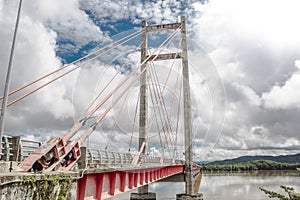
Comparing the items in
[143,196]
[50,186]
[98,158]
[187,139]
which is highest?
[187,139]

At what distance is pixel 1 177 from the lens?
5375 mm

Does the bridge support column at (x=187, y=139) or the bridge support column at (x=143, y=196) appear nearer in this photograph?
the bridge support column at (x=143, y=196)

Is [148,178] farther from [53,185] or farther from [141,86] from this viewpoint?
[141,86]

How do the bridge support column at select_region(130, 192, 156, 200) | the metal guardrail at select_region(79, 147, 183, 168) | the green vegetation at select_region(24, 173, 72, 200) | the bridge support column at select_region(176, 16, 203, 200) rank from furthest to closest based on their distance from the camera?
1. the bridge support column at select_region(176, 16, 203, 200)
2. the bridge support column at select_region(130, 192, 156, 200)
3. the metal guardrail at select_region(79, 147, 183, 168)
4. the green vegetation at select_region(24, 173, 72, 200)

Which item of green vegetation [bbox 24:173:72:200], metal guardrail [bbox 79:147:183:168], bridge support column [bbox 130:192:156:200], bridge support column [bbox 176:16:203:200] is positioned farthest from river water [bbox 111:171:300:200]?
green vegetation [bbox 24:173:72:200]

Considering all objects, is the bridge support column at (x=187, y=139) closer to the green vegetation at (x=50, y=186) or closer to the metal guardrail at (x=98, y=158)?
the metal guardrail at (x=98, y=158)

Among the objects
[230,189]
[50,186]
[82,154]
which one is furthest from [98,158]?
[230,189]

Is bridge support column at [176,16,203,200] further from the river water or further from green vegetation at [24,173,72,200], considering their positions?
green vegetation at [24,173,72,200]

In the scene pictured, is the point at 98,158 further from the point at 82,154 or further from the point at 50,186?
the point at 50,186

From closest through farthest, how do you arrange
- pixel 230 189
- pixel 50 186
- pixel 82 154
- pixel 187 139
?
pixel 50 186, pixel 82 154, pixel 187 139, pixel 230 189

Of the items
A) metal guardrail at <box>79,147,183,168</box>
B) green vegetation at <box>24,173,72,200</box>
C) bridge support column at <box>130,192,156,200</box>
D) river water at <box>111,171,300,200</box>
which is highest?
metal guardrail at <box>79,147,183,168</box>

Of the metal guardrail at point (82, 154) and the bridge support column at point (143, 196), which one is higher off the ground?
the metal guardrail at point (82, 154)

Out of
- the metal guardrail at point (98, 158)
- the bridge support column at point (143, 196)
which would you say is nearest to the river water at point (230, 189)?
the bridge support column at point (143, 196)

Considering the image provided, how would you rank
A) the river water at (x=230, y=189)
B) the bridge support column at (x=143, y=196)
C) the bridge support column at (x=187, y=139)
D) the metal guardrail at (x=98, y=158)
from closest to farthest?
1. the metal guardrail at (x=98, y=158)
2. the bridge support column at (x=143, y=196)
3. the bridge support column at (x=187, y=139)
4. the river water at (x=230, y=189)
